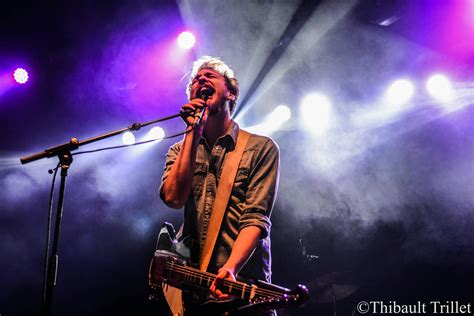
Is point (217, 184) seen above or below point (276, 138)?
below

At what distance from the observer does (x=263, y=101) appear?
8.20 m

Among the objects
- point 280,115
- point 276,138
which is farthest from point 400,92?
point 276,138

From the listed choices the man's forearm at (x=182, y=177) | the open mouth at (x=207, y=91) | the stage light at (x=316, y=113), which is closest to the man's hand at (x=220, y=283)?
the man's forearm at (x=182, y=177)

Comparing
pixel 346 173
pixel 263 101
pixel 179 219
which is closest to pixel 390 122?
pixel 346 173

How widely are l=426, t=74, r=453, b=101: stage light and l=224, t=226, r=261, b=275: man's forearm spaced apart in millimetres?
6503

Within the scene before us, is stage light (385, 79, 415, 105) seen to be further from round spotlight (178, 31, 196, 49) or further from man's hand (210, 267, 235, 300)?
man's hand (210, 267, 235, 300)

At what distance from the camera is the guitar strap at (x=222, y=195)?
7.81 ft

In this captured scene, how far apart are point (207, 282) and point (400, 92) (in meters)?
6.83

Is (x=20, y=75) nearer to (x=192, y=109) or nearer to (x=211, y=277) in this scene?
(x=192, y=109)

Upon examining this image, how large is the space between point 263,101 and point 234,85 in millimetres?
5070

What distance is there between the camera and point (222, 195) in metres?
2.54

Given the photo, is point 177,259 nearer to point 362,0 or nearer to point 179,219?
point 179,219

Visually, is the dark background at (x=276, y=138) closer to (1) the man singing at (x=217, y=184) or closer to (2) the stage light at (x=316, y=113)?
(2) the stage light at (x=316, y=113)

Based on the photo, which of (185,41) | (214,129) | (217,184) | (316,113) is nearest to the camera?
(217,184)
